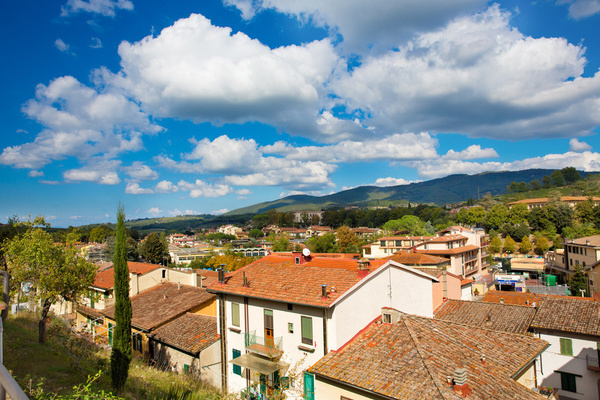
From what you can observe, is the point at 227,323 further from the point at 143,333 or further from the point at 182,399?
the point at 182,399

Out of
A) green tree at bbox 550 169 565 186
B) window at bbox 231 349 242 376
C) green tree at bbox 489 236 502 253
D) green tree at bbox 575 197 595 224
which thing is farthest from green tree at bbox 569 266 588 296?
green tree at bbox 550 169 565 186

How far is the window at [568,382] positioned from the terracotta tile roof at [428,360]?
10442 millimetres

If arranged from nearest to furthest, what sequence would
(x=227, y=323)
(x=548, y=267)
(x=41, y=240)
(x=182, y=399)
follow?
(x=182, y=399) → (x=41, y=240) → (x=227, y=323) → (x=548, y=267)

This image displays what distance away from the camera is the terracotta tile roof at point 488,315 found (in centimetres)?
2411

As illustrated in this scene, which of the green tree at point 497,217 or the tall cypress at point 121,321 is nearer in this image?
the tall cypress at point 121,321

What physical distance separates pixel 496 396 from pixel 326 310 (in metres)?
6.90

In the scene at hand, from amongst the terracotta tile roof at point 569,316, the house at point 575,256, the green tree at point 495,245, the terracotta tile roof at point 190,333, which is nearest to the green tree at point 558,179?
the green tree at point 495,245

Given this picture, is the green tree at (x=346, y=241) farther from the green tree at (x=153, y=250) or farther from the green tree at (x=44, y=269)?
the green tree at (x=44, y=269)

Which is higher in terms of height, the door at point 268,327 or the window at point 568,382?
the door at point 268,327

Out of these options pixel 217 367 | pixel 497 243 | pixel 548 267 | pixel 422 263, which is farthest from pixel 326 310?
pixel 497 243

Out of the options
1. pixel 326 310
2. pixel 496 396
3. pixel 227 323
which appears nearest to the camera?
pixel 496 396

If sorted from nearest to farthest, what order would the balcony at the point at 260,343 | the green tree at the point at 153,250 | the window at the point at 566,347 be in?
the balcony at the point at 260,343 → the window at the point at 566,347 → the green tree at the point at 153,250

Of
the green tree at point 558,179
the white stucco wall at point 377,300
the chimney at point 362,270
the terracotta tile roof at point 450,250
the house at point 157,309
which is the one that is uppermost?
the green tree at point 558,179

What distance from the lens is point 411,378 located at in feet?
41.5
